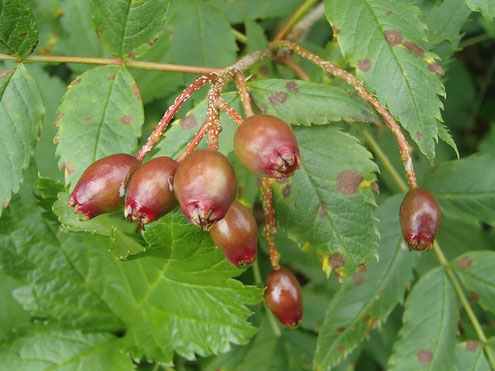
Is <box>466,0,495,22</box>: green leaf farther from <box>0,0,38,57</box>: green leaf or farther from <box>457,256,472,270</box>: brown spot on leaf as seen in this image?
<box>0,0,38,57</box>: green leaf


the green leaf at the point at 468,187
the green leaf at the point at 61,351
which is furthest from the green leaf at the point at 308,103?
the green leaf at the point at 61,351

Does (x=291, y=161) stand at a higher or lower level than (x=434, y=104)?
lower

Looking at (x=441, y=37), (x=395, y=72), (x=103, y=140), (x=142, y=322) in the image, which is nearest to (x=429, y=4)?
(x=441, y=37)

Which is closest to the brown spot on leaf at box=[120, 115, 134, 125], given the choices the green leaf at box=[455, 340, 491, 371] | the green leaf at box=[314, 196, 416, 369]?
the green leaf at box=[314, 196, 416, 369]

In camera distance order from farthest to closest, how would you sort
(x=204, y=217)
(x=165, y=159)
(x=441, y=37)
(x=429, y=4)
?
(x=429, y=4) < (x=441, y=37) < (x=165, y=159) < (x=204, y=217)

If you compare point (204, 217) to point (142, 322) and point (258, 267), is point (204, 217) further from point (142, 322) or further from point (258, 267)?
point (258, 267)

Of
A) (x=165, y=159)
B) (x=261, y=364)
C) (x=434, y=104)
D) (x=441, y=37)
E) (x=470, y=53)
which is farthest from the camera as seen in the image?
(x=470, y=53)

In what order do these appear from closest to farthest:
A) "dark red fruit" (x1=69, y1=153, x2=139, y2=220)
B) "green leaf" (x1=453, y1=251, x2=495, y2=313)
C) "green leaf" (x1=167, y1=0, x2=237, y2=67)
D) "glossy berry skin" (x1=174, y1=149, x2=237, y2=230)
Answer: "glossy berry skin" (x1=174, y1=149, x2=237, y2=230) < "dark red fruit" (x1=69, y1=153, x2=139, y2=220) < "green leaf" (x1=453, y1=251, x2=495, y2=313) < "green leaf" (x1=167, y1=0, x2=237, y2=67)
